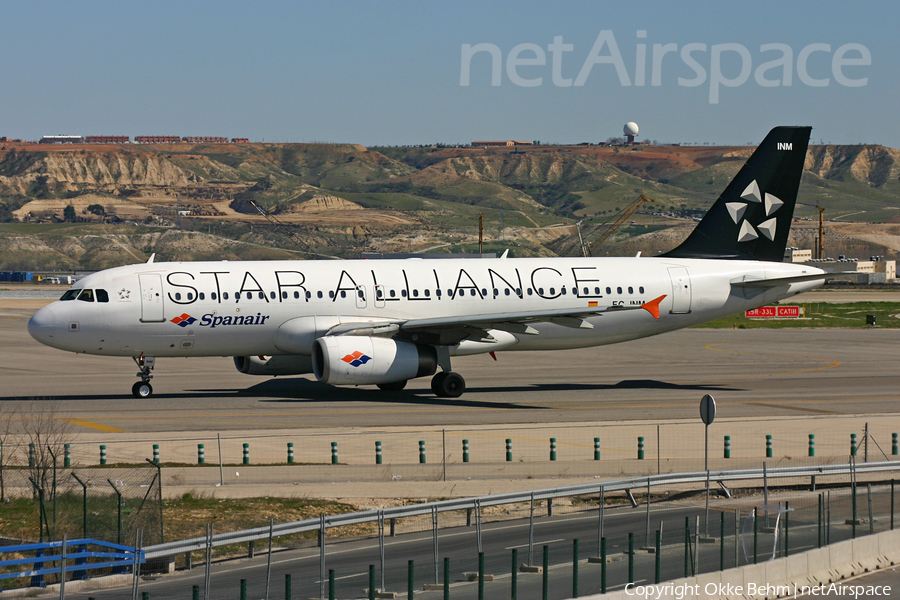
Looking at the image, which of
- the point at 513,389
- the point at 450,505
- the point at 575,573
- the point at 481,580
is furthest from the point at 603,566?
the point at 513,389

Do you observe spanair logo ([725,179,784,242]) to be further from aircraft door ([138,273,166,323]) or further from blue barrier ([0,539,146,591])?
blue barrier ([0,539,146,591])

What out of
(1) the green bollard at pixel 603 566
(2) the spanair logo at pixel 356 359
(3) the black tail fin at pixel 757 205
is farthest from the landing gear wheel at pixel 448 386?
(1) the green bollard at pixel 603 566

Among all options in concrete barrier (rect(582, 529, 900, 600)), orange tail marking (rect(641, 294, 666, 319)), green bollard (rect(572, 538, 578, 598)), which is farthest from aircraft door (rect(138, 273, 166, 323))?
concrete barrier (rect(582, 529, 900, 600))

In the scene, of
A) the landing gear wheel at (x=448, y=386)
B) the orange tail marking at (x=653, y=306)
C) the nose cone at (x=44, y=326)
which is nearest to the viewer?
the nose cone at (x=44, y=326)

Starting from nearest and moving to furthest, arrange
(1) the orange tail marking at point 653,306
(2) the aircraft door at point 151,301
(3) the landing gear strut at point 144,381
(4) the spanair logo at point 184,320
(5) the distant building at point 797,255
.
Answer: (2) the aircraft door at point 151,301, (4) the spanair logo at point 184,320, (3) the landing gear strut at point 144,381, (1) the orange tail marking at point 653,306, (5) the distant building at point 797,255

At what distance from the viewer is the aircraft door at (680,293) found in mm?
46219

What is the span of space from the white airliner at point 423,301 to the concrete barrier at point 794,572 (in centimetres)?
1931

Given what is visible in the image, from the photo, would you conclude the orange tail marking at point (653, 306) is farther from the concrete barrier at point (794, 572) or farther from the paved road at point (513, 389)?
the concrete barrier at point (794, 572)

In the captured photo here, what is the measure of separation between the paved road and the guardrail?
12.3 m

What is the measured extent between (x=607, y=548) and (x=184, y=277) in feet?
Answer: 87.9

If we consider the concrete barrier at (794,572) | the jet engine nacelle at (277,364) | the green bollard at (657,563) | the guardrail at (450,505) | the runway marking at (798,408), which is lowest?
the concrete barrier at (794,572)

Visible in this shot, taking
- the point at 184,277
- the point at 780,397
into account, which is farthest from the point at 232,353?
the point at 780,397

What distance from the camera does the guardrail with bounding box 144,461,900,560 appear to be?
736 inches

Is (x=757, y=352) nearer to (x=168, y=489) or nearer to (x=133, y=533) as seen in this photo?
(x=168, y=489)
